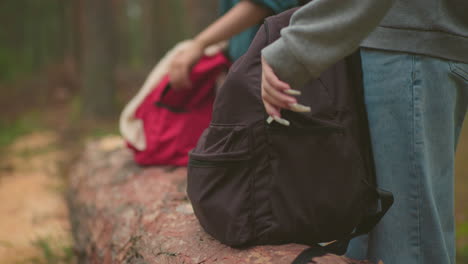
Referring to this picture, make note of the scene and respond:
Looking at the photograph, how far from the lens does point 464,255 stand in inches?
121

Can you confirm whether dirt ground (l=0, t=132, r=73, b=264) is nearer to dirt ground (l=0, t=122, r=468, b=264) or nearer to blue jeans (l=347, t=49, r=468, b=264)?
dirt ground (l=0, t=122, r=468, b=264)

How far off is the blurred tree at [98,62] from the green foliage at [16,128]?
115 centimetres

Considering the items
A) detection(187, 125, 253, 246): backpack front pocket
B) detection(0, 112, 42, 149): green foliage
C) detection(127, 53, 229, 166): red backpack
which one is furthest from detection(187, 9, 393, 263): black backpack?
detection(0, 112, 42, 149): green foliage

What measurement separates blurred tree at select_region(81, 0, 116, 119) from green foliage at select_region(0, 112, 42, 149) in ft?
3.78

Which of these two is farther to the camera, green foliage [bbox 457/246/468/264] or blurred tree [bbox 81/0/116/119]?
blurred tree [bbox 81/0/116/119]

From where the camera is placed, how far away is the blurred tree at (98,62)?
7.37 m

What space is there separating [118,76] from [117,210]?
11.9m

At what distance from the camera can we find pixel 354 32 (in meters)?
1.02

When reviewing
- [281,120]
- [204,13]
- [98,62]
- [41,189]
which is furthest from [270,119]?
[98,62]

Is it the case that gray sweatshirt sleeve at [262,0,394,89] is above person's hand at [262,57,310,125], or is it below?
above

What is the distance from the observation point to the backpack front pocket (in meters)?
1.21

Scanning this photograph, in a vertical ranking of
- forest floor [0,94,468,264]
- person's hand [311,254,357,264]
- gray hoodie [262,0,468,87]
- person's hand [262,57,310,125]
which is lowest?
forest floor [0,94,468,264]

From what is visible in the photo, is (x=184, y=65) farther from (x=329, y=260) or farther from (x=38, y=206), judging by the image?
(x=38, y=206)

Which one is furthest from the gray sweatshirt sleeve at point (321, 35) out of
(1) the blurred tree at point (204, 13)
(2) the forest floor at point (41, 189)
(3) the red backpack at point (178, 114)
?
(1) the blurred tree at point (204, 13)
